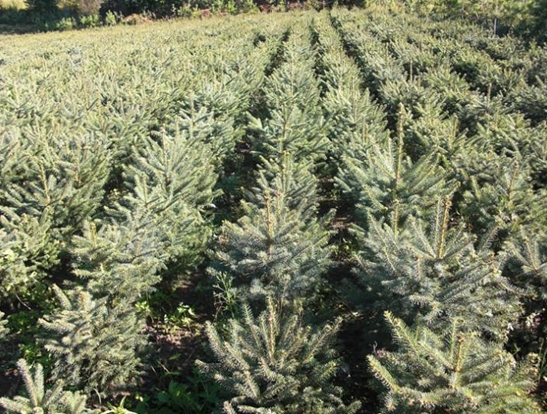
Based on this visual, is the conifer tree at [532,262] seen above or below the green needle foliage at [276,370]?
above

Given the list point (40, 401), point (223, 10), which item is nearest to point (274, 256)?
point (40, 401)

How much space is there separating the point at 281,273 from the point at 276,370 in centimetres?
101

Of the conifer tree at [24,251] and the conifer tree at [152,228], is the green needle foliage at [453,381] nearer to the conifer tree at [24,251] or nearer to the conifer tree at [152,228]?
the conifer tree at [152,228]

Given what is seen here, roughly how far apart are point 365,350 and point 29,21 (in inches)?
2538

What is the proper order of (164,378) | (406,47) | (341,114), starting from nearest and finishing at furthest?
(164,378), (341,114), (406,47)

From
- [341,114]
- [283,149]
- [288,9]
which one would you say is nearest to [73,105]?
[283,149]

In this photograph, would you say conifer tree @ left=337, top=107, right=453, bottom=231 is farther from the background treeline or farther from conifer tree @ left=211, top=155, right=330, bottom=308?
the background treeline

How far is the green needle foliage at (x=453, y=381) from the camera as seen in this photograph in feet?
8.33

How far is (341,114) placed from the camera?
7645 mm

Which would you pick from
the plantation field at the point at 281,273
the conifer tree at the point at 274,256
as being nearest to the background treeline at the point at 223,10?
the plantation field at the point at 281,273

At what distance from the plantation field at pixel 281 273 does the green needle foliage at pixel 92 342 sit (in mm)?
17

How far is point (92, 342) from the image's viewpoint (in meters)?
3.45

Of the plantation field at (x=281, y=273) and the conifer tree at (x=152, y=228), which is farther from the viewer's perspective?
the conifer tree at (x=152, y=228)

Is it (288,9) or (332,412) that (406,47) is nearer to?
(332,412)
